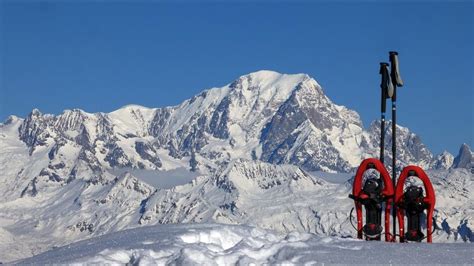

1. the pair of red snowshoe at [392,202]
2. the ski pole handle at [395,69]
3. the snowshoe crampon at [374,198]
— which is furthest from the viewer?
the ski pole handle at [395,69]

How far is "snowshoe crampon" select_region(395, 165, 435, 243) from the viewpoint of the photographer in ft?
88.8

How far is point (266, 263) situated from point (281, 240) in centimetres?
262

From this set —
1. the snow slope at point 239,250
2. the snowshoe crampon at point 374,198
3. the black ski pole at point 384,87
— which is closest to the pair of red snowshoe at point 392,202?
the snowshoe crampon at point 374,198

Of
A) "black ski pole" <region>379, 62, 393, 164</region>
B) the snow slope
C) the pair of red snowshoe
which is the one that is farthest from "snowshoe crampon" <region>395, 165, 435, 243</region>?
the snow slope

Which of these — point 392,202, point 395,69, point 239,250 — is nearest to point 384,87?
point 395,69

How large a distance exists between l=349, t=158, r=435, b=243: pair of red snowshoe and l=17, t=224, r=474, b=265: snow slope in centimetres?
326

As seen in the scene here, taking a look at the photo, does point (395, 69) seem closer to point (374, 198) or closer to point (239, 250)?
point (374, 198)

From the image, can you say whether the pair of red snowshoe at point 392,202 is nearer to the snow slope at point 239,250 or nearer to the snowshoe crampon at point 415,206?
the snowshoe crampon at point 415,206

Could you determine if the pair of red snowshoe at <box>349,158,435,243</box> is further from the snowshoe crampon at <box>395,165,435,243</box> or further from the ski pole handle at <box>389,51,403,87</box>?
the ski pole handle at <box>389,51,403,87</box>

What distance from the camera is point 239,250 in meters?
Answer: 21.6

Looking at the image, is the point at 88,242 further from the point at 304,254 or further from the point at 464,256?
the point at 464,256

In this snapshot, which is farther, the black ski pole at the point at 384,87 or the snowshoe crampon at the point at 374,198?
the black ski pole at the point at 384,87

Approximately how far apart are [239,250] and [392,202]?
7.37m

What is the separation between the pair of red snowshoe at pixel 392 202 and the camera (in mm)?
27078
